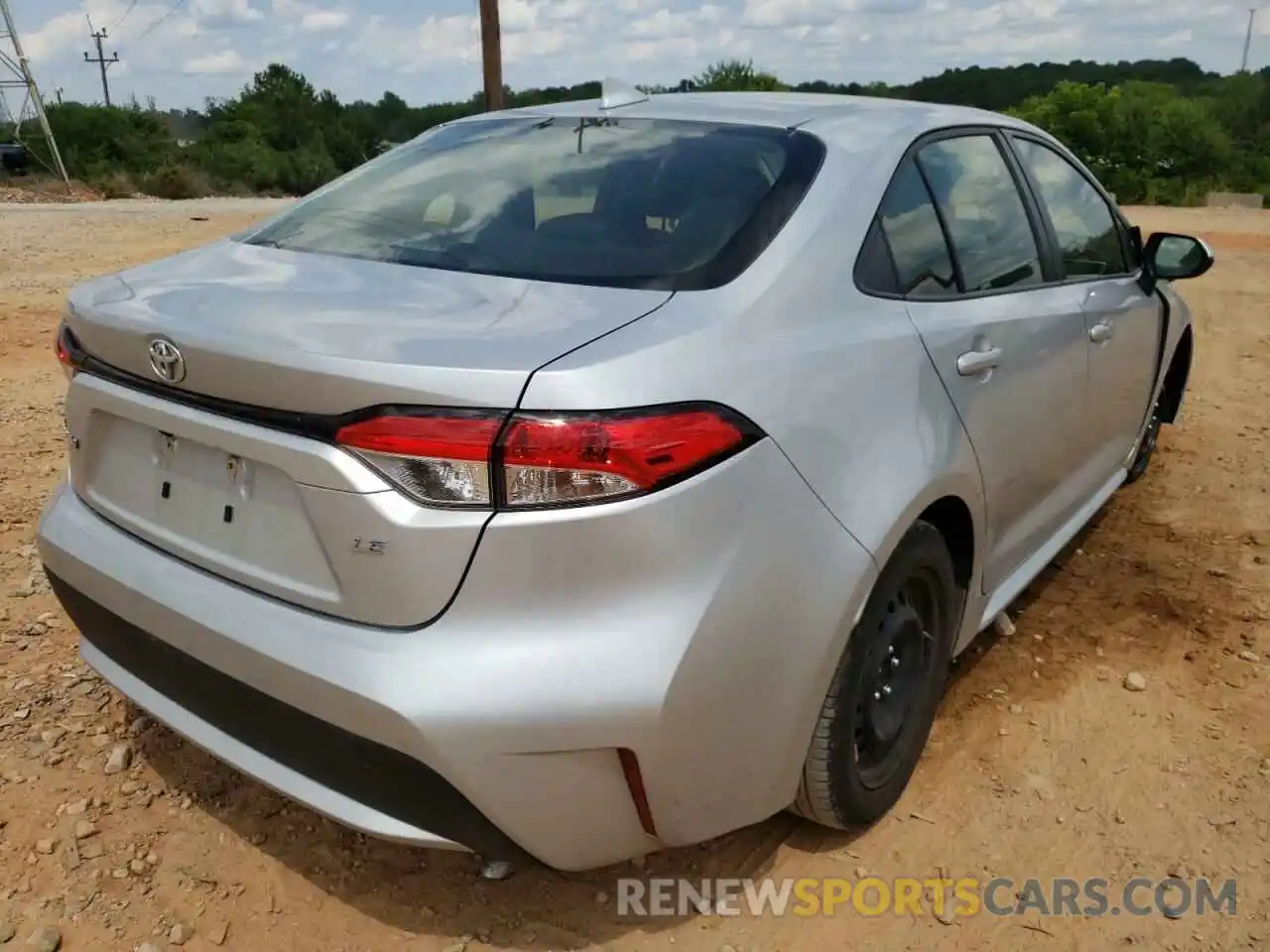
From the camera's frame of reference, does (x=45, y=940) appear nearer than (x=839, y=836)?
Yes

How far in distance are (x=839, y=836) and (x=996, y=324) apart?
1.33 m

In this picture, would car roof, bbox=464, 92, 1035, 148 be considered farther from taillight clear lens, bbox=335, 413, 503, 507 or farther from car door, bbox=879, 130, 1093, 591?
taillight clear lens, bbox=335, 413, 503, 507

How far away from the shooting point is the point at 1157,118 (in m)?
39.1

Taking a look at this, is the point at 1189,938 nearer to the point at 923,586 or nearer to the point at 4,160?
the point at 923,586

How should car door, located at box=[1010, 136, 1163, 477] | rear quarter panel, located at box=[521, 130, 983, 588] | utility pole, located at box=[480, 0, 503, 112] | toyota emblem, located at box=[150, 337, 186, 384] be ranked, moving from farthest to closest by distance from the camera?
utility pole, located at box=[480, 0, 503, 112] → car door, located at box=[1010, 136, 1163, 477] → toyota emblem, located at box=[150, 337, 186, 384] → rear quarter panel, located at box=[521, 130, 983, 588]

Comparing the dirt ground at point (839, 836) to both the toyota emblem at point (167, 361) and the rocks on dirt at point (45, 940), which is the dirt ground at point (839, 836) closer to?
the rocks on dirt at point (45, 940)

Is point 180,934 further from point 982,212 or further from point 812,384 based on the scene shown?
point 982,212

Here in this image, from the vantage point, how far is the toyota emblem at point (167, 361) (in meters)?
1.93

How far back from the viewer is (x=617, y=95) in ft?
9.91

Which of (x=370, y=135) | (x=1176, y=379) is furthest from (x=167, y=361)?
(x=370, y=135)

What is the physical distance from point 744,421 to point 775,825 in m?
1.20

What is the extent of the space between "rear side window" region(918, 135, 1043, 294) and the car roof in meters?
0.08

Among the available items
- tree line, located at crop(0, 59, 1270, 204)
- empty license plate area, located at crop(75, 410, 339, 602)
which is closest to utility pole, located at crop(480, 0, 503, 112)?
tree line, located at crop(0, 59, 1270, 204)

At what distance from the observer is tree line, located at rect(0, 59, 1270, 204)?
31.6m
